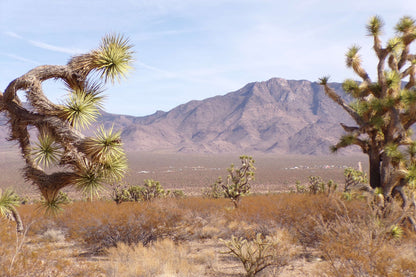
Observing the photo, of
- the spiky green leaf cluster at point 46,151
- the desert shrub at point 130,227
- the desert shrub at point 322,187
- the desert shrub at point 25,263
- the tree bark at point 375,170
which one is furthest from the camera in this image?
the desert shrub at point 322,187

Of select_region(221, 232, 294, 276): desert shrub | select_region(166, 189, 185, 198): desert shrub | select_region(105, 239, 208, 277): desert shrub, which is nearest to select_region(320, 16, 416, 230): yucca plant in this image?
select_region(221, 232, 294, 276): desert shrub

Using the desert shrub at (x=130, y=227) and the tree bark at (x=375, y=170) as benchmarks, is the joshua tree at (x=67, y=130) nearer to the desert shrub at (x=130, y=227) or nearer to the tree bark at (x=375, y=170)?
the desert shrub at (x=130, y=227)

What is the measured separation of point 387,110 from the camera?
10.5 m

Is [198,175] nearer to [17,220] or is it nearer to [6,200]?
[17,220]

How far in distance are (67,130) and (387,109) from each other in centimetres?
878

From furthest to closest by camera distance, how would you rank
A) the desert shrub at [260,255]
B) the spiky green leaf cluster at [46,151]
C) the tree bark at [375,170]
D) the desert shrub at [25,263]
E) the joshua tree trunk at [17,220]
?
the tree bark at [375,170], the joshua tree trunk at [17,220], the desert shrub at [260,255], the spiky green leaf cluster at [46,151], the desert shrub at [25,263]

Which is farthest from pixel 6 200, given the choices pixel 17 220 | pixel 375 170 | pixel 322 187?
pixel 322 187

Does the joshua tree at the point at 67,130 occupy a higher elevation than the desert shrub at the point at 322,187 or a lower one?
higher

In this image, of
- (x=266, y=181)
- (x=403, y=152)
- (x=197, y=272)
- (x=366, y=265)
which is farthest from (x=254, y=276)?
(x=266, y=181)

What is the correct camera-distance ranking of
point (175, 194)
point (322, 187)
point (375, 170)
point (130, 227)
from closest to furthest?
1. point (130, 227)
2. point (375, 170)
3. point (322, 187)
4. point (175, 194)

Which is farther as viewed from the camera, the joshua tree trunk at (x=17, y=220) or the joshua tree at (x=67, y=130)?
the joshua tree trunk at (x=17, y=220)

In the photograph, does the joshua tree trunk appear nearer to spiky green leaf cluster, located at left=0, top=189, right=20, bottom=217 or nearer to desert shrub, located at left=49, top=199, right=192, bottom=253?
spiky green leaf cluster, located at left=0, top=189, right=20, bottom=217

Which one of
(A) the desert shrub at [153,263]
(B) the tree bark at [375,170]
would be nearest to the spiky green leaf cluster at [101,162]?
(A) the desert shrub at [153,263]

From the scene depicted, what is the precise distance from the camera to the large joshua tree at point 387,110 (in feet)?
32.6
